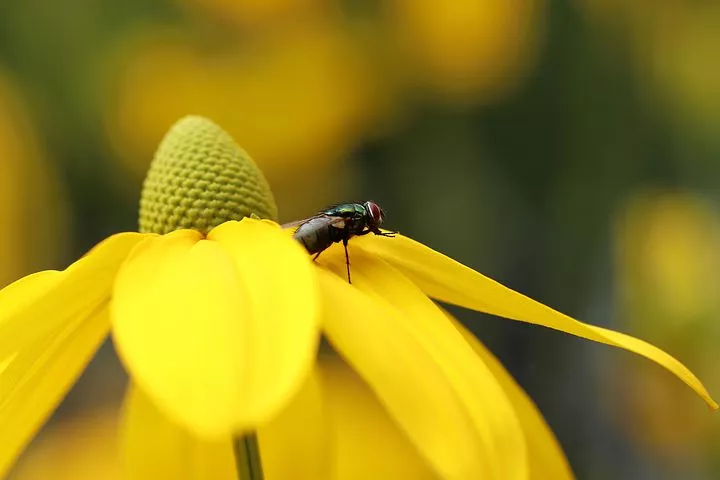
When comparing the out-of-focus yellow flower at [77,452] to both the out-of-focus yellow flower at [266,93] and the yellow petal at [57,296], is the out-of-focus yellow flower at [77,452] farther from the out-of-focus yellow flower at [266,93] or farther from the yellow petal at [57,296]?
the yellow petal at [57,296]

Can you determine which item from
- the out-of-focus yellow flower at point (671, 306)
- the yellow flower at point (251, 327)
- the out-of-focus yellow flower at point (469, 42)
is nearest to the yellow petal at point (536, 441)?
the yellow flower at point (251, 327)

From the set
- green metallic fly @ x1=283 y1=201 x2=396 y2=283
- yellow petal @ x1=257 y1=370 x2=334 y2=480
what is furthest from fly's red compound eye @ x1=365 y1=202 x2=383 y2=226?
yellow petal @ x1=257 y1=370 x2=334 y2=480

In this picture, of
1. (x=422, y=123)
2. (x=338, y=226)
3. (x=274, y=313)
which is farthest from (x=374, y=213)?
(x=422, y=123)

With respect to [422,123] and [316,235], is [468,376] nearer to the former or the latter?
[316,235]

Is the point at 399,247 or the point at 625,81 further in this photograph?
the point at 625,81

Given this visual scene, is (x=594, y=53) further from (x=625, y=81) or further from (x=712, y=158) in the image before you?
(x=712, y=158)

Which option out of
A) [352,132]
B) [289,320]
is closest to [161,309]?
[289,320]
